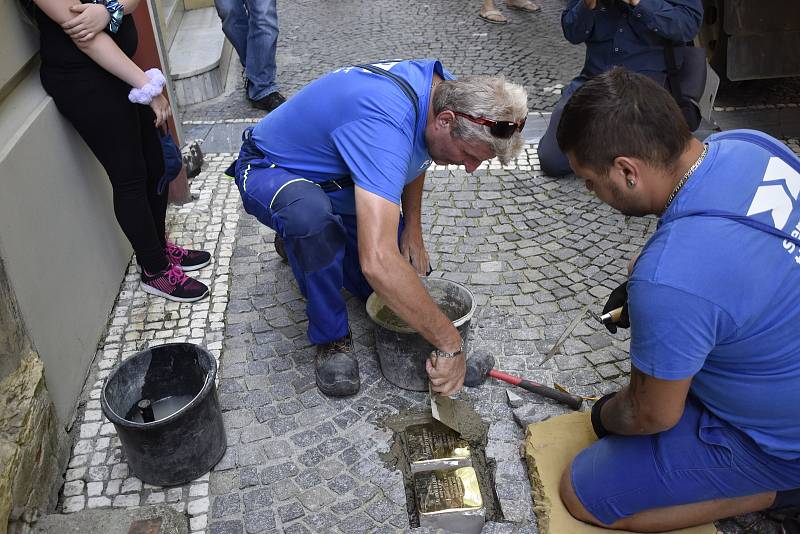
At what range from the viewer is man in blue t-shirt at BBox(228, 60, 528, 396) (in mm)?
2695

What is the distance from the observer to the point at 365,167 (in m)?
2.74

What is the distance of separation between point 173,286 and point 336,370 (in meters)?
1.25

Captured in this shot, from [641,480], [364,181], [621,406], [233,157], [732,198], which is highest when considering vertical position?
[732,198]

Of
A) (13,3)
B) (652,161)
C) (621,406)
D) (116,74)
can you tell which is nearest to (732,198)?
(652,161)

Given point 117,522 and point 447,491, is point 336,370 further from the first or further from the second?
point 117,522

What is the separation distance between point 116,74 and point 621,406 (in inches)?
106

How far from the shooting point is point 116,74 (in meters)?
3.32

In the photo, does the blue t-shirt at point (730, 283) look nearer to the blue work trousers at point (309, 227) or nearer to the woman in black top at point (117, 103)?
the blue work trousers at point (309, 227)

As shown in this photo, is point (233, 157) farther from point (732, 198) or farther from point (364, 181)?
point (732, 198)

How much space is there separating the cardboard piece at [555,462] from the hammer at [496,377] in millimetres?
79

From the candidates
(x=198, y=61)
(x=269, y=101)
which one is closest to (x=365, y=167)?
(x=269, y=101)

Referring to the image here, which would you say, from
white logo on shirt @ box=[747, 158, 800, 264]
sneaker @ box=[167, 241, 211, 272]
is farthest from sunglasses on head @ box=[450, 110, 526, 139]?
sneaker @ box=[167, 241, 211, 272]

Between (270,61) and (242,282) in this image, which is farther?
(270,61)

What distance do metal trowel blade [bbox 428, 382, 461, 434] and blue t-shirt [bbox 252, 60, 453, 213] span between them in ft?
Answer: 2.95
